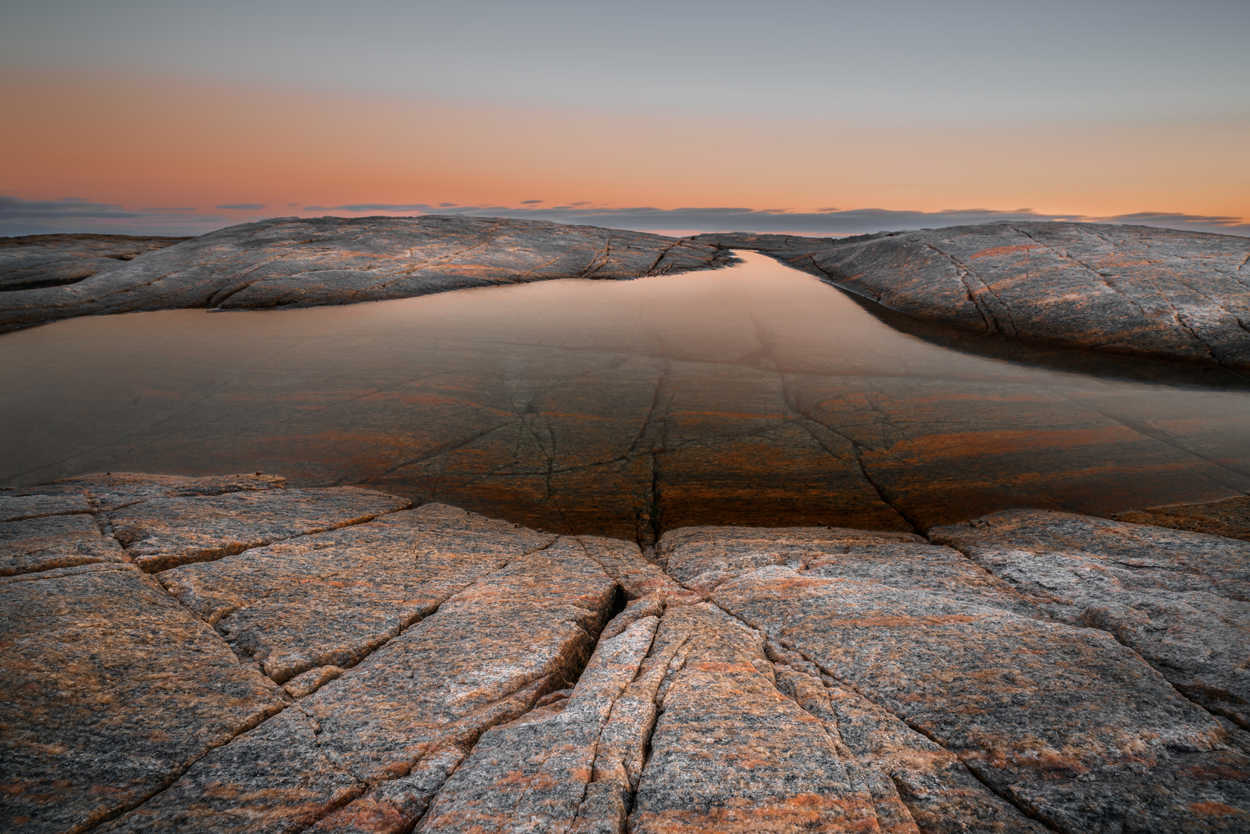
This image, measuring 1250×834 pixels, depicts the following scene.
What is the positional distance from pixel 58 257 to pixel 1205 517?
98.4ft

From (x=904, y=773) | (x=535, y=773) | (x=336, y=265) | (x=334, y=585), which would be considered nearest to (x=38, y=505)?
(x=334, y=585)

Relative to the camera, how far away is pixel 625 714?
3281 mm

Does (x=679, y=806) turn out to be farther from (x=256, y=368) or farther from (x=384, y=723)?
(x=256, y=368)

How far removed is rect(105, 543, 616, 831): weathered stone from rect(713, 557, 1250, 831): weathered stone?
1542 millimetres

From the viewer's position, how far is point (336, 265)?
1859 centimetres

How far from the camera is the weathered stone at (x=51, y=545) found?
4227 mm

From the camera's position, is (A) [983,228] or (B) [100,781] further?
(A) [983,228]

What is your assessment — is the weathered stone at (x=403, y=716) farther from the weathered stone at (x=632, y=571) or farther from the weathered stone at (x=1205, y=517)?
the weathered stone at (x=1205, y=517)

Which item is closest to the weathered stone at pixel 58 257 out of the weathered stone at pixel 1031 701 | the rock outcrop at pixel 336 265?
the rock outcrop at pixel 336 265

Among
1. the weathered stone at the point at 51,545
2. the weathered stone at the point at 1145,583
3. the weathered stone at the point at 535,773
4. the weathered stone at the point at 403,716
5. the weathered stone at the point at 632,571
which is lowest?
the weathered stone at the point at 632,571

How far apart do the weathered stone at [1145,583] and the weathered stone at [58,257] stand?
24.8m

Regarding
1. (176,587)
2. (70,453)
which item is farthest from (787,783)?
(70,453)

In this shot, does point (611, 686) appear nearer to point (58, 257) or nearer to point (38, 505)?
point (38, 505)

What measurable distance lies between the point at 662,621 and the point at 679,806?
1.72 m
